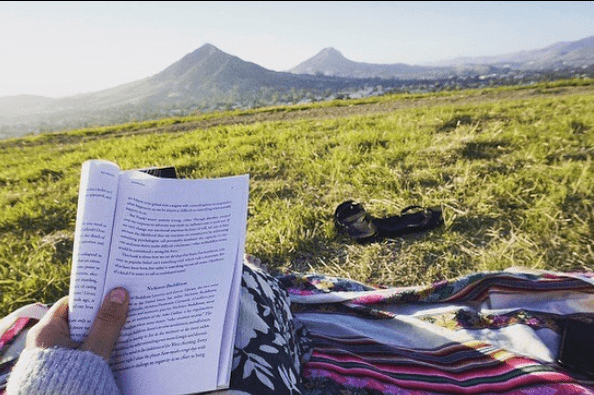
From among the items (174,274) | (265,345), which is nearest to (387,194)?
(265,345)

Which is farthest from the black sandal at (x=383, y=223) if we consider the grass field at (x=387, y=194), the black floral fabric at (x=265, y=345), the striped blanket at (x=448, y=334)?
the black floral fabric at (x=265, y=345)

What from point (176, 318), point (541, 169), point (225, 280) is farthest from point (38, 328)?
point (541, 169)

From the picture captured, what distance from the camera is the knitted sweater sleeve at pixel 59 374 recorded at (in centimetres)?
75

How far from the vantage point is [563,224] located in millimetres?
2426

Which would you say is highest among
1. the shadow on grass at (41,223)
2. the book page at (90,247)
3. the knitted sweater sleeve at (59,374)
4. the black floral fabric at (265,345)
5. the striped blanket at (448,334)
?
the book page at (90,247)

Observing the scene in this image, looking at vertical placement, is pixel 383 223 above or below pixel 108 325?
below

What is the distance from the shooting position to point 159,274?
96 centimetres

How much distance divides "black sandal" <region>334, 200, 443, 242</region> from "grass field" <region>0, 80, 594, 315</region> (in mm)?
75

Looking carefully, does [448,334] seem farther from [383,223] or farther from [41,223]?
[41,223]

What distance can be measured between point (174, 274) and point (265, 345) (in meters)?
0.42

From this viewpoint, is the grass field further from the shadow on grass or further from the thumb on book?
the thumb on book

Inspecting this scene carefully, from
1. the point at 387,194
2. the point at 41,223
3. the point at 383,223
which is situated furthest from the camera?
the point at 41,223

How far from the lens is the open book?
87cm

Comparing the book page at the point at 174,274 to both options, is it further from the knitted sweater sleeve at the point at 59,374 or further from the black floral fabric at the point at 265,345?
the black floral fabric at the point at 265,345
